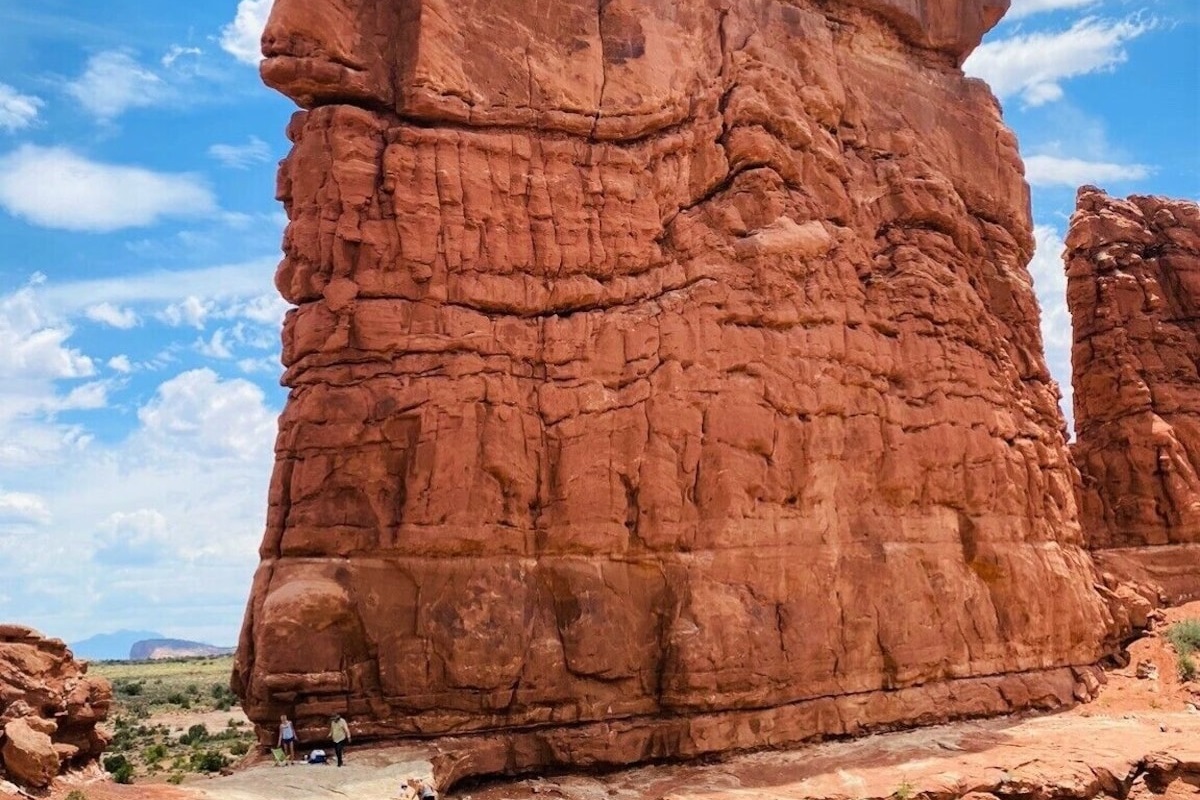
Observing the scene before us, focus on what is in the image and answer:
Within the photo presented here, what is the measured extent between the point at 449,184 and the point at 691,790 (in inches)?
348

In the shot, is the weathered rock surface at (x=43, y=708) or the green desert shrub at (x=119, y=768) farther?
the green desert shrub at (x=119, y=768)

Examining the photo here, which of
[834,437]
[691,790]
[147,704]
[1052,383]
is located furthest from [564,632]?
[147,704]

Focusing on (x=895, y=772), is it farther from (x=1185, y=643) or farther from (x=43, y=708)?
(x=1185, y=643)

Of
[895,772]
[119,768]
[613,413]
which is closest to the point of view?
[895,772]

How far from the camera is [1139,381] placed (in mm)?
29812

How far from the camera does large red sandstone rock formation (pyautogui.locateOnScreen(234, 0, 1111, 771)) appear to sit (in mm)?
15016

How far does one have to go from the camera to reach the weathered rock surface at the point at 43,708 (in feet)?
30.3

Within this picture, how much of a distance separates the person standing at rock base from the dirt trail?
19cm

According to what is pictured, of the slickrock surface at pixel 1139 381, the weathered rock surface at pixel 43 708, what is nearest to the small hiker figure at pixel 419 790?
the weathered rock surface at pixel 43 708

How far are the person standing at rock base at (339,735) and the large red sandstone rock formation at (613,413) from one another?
45 centimetres

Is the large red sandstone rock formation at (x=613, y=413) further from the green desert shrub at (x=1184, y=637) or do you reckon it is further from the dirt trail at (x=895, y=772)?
the green desert shrub at (x=1184, y=637)

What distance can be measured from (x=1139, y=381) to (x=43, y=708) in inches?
1086

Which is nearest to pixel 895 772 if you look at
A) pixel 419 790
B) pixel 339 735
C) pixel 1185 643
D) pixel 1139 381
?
pixel 419 790

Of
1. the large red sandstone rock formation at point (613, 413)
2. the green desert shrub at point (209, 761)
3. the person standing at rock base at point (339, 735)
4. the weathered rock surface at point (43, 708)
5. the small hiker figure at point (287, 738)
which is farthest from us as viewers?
the green desert shrub at point (209, 761)
